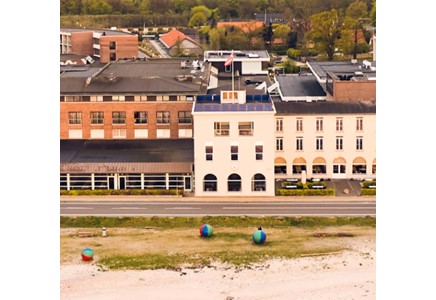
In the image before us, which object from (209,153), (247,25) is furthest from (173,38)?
(209,153)

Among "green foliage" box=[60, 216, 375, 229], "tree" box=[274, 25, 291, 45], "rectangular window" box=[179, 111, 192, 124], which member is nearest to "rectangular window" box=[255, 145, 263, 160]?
"green foliage" box=[60, 216, 375, 229]

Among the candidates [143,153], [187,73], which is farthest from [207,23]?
[143,153]

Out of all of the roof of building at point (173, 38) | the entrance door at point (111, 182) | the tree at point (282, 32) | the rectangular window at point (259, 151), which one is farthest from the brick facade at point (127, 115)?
the tree at point (282, 32)

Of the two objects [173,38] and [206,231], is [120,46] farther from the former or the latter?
[206,231]

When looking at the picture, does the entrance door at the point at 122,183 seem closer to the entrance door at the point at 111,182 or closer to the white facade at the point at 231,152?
the entrance door at the point at 111,182

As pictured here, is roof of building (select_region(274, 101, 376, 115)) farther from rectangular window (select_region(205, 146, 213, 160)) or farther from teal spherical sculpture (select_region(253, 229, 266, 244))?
teal spherical sculpture (select_region(253, 229, 266, 244))

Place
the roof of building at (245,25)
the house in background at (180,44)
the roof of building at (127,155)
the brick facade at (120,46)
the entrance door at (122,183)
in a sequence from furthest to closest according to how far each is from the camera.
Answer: the roof of building at (245,25) → the house in background at (180,44) → the brick facade at (120,46) → the entrance door at (122,183) → the roof of building at (127,155)

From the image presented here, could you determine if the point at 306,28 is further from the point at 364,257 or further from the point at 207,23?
the point at 364,257
